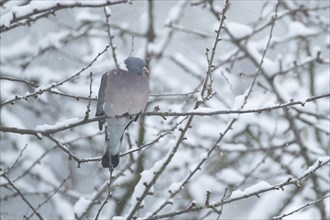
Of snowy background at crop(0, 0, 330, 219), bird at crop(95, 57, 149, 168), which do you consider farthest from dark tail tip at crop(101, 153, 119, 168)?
snowy background at crop(0, 0, 330, 219)

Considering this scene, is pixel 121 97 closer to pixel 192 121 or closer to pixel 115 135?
pixel 115 135

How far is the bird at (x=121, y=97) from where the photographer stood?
3.90 m

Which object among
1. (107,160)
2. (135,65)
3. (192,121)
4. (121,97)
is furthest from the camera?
(192,121)

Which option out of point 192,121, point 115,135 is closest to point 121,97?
point 115,135

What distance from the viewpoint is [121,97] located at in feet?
12.9

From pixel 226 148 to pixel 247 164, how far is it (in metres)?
1.86

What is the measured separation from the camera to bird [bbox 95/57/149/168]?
3.90 metres

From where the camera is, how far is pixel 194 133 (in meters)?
7.92

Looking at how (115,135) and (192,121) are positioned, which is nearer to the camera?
(115,135)

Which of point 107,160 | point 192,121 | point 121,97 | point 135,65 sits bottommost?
point 107,160

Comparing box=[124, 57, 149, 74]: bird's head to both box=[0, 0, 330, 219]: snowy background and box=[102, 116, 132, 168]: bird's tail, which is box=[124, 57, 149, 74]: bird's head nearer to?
box=[102, 116, 132, 168]: bird's tail

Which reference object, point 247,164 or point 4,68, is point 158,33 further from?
point 247,164

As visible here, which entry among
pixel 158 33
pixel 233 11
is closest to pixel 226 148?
pixel 158 33

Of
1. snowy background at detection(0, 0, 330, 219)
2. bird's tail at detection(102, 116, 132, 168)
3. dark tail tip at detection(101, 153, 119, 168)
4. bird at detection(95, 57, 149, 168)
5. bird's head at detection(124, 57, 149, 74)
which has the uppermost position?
snowy background at detection(0, 0, 330, 219)
